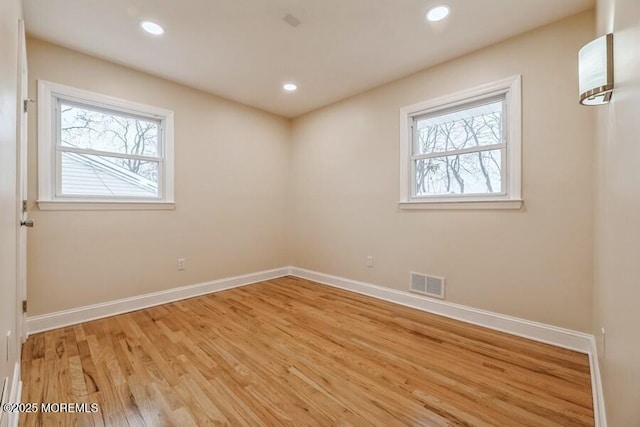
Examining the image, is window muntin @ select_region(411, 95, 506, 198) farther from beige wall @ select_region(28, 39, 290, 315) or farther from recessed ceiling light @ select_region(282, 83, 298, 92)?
beige wall @ select_region(28, 39, 290, 315)

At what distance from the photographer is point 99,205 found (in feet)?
9.29

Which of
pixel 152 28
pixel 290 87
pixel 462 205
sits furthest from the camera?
pixel 290 87

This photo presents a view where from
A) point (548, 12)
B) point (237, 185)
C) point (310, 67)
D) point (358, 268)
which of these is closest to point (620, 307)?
point (548, 12)

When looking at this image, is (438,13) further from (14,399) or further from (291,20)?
(14,399)

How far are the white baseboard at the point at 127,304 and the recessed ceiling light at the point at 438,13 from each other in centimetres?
360

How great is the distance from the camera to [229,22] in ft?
7.64

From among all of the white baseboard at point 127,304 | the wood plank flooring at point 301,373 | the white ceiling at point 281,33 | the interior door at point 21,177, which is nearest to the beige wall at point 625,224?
the wood plank flooring at point 301,373

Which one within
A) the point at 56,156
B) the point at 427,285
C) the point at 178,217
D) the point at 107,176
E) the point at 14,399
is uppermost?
the point at 56,156

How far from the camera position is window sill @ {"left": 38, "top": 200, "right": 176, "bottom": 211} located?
2557 mm

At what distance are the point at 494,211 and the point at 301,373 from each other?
215 centimetres

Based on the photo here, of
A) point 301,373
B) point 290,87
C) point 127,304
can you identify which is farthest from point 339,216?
point 127,304

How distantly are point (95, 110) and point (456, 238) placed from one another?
152 inches

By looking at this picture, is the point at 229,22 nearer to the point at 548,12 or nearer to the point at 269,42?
the point at 269,42

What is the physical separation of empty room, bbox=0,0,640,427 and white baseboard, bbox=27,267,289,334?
0.08 ft
